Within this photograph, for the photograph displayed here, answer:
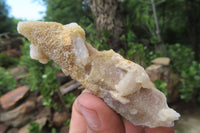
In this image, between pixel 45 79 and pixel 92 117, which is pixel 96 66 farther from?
pixel 45 79

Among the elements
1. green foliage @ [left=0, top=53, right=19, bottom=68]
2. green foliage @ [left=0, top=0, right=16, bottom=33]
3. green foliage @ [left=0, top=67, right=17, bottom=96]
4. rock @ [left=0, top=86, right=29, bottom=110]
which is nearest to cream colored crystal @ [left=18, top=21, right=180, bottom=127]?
rock @ [left=0, top=86, right=29, bottom=110]

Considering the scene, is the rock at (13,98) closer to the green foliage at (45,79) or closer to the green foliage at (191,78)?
the green foliage at (45,79)

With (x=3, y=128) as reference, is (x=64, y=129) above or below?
above

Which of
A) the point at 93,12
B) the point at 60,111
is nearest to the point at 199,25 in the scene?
the point at 93,12

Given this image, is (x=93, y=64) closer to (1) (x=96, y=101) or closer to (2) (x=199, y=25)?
(1) (x=96, y=101)

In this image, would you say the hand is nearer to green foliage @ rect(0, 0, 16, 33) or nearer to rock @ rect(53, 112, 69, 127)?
rock @ rect(53, 112, 69, 127)

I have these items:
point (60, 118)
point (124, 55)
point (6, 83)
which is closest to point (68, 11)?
point (124, 55)
